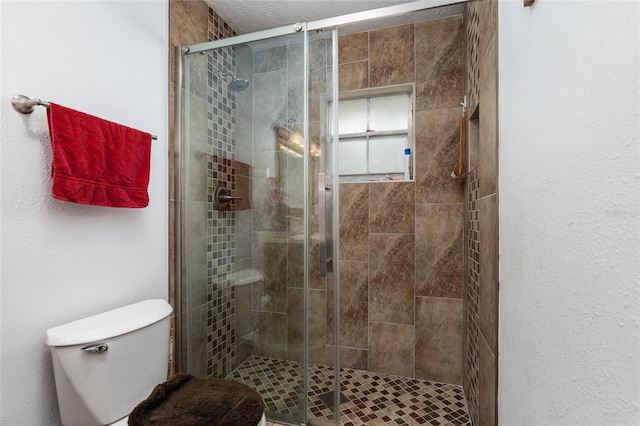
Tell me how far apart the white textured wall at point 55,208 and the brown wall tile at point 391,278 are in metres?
1.45

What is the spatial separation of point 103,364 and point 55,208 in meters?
0.58

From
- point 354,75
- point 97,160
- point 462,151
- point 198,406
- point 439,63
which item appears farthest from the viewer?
point 354,75

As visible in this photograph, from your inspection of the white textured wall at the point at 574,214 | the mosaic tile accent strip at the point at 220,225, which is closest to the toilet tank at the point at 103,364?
the mosaic tile accent strip at the point at 220,225

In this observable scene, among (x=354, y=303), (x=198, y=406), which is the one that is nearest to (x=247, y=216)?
(x=198, y=406)

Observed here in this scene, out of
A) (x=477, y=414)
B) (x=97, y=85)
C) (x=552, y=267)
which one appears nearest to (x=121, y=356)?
(x=97, y=85)

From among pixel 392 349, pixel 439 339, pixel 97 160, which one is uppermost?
pixel 97 160

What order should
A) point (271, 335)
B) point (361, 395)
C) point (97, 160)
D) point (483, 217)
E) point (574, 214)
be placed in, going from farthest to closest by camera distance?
1. point (361, 395)
2. point (271, 335)
3. point (483, 217)
4. point (97, 160)
5. point (574, 214)

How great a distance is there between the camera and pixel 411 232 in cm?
216

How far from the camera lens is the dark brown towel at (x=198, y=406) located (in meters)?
0.97

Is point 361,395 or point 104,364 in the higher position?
point 104,364

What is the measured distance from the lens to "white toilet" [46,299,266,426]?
1.01m

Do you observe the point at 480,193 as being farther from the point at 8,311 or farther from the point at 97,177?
the point at 8,311

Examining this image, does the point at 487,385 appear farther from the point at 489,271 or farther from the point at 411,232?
the point at 411,232

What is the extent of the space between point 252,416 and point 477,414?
1.11 meters
